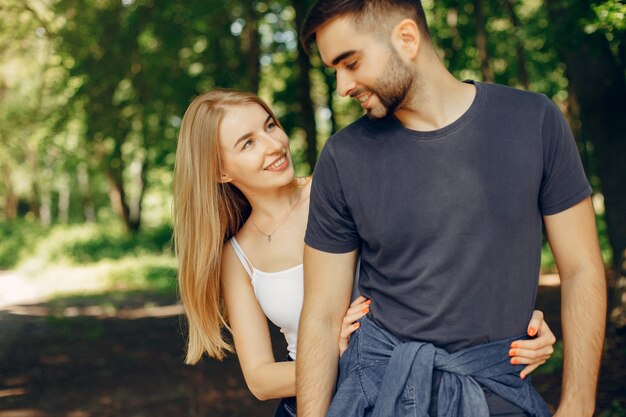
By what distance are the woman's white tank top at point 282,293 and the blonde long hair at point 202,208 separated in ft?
0.65

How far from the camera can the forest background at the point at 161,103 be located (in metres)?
8.37

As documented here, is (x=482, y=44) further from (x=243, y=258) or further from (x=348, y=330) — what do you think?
(x=348, y=330)

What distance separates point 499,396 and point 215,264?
1278 millimetres

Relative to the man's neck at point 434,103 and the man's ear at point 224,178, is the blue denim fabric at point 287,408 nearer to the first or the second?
the man's ear at point 224,178

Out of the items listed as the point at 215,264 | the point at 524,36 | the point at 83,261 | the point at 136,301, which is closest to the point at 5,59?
the point at 83,261

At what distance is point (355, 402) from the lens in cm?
258

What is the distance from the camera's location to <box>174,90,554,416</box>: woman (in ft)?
10.4

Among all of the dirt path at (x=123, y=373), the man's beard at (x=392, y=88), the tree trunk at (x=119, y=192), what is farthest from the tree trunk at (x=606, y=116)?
the tree trunk at (x=119, y=192)

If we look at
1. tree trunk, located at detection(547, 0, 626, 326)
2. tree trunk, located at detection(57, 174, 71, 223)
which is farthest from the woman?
tree trunk, located at detection(57, 174, 71, 223)

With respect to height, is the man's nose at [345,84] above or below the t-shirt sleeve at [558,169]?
above

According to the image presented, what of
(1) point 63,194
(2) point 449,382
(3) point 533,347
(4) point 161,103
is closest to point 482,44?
(4) point 161,103

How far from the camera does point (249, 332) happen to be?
3203 millimetres

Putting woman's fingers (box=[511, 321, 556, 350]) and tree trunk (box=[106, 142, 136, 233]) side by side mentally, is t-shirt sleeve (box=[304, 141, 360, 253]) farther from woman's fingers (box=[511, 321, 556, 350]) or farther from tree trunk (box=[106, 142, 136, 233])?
tree trunk (box=[106, 142, 136, 233])

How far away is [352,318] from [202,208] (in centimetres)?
88
